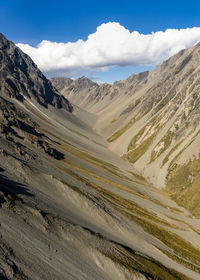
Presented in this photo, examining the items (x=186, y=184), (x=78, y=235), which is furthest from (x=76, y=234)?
(x=186, y=184)

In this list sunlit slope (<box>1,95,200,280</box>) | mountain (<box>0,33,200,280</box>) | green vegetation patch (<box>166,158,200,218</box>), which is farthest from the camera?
green vegetation patch (<box>166,158,200,218</box>)

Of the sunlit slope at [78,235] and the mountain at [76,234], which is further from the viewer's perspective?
the sunlit slope at [78,235]

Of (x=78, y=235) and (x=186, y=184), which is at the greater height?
(x=186, y=184)

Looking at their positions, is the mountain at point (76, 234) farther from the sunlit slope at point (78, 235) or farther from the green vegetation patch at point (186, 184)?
the green vegetation patch at point (186, 184)

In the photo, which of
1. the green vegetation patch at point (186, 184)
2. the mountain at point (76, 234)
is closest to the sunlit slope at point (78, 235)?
the mountain at point (76, 234)

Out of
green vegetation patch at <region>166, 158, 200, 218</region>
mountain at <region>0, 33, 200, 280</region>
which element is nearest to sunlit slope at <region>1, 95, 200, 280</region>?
mountain at <region>0, 33, 200, 280</region>

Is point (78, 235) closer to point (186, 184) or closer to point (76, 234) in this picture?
point (76, 234)

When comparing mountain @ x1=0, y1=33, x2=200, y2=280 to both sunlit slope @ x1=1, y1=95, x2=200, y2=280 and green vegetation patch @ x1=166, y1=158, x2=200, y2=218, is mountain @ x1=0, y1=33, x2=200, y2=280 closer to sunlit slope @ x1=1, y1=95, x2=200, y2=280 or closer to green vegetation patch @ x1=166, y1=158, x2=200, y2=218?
sunlit slope @ x1=1, y1=95, x2=200, y2=280

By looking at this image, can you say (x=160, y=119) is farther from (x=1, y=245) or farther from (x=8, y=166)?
(x=1, y=245)

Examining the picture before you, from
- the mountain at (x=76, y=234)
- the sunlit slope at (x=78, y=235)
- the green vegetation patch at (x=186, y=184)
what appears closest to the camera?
the mountain at (x=76, y=234)

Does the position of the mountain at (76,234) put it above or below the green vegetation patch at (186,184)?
below

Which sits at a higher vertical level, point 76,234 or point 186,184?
point 186,184

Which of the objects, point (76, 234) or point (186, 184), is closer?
point (76, 234)
